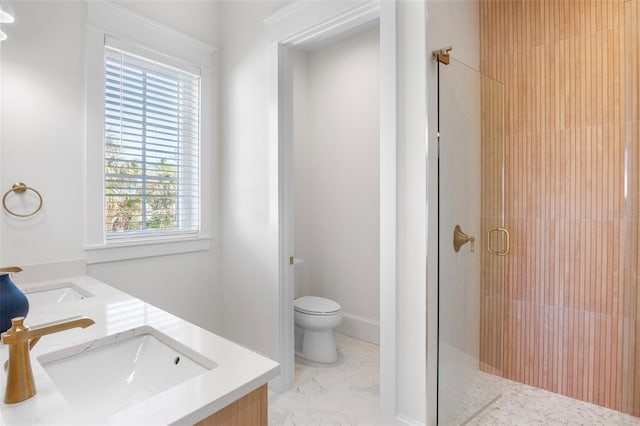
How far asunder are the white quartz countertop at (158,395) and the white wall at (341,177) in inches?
82.1

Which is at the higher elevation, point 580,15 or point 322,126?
point 580,15

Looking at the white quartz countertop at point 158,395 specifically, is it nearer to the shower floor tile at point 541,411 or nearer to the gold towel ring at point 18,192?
the gold towel ring at point 18,192

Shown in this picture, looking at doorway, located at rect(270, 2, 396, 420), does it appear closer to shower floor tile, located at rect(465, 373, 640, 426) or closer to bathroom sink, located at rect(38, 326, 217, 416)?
shower floor tile, located at rect(465, 373, 640, 426)

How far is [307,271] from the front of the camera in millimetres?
3516

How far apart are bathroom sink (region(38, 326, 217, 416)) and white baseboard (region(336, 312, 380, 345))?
2.19m

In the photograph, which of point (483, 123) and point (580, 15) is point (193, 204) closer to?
point (483, 123)

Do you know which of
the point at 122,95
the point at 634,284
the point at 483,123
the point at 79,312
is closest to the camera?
the point at 79,312

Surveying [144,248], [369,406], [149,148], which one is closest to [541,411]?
[369,406]

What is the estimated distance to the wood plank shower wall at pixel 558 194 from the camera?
1917 millimetres

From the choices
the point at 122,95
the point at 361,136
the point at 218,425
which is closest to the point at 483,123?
the point at 361,136

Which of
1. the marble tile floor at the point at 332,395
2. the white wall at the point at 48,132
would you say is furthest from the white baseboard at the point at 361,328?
the white wall at the point at 48,132

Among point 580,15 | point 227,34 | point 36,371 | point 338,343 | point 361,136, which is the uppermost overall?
point 227,34

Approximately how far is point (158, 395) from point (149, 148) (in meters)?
1.91

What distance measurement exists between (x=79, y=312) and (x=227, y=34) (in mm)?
2179
